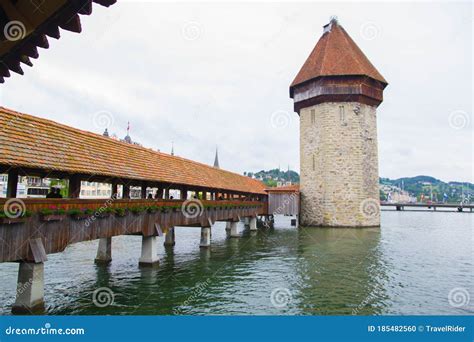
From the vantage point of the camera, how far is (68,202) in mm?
8305

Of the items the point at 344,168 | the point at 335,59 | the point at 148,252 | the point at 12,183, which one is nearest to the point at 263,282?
the point at 148,252

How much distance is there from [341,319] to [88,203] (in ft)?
22.0

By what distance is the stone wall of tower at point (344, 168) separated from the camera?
27.9 m

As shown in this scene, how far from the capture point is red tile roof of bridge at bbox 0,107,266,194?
7355mm

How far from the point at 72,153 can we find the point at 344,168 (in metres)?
23.1

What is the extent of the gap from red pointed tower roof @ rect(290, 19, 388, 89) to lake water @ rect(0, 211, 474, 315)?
16.3 m

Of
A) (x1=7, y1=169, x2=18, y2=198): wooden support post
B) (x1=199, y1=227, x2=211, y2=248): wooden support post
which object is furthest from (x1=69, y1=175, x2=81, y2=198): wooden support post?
(x1=199, y1=227, x2=211, y2=248): wooden support post

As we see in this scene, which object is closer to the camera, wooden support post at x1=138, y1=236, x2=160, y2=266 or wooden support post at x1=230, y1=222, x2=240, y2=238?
wooden support post at x1=138, y1=236, x2=160, y2=266

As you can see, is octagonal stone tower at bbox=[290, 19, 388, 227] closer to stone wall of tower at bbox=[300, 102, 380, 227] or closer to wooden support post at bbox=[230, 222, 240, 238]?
stone wall of tower at bbox=[300, 102, 380, 227]

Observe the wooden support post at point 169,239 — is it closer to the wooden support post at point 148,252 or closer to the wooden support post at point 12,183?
the wooden support post at point 148,252

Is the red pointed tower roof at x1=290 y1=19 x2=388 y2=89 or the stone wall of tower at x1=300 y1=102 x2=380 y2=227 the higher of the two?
the red pointed tower roof at x1=290 y1=19 x2=388 y2=89

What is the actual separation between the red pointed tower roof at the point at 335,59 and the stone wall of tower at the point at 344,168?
2667 millimetres

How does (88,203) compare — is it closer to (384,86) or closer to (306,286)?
(306,286)

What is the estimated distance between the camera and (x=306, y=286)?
10.1 meters
